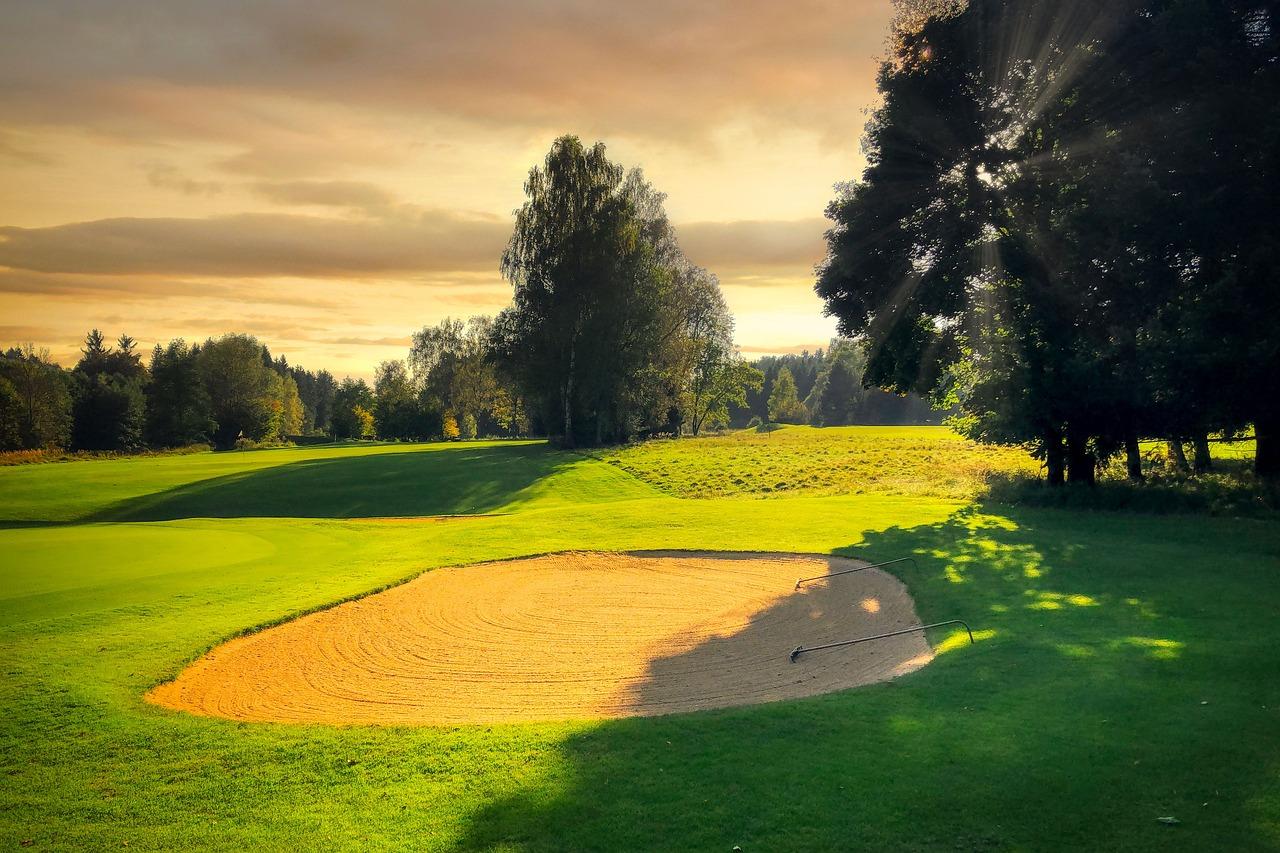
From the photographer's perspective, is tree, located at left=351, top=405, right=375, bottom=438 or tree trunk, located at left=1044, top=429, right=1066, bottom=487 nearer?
tree trunk, located at left=1044, top=429, right=1066, bottom=487

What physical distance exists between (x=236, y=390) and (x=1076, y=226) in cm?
10011

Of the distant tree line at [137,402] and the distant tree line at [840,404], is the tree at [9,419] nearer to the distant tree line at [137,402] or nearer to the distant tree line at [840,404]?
the distant tree line at [137,402]

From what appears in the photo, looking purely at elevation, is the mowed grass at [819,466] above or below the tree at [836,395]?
below

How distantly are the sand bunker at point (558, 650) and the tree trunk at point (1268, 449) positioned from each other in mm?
14705

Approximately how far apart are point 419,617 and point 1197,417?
874 inches

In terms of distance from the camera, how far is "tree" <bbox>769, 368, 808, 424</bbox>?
136500 mm

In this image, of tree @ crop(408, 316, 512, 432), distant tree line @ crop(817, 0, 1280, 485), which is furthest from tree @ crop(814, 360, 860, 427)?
distant tree line @ crop(817, 0, 1280, 485)

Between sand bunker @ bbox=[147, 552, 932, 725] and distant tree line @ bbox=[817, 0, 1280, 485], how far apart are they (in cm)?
1091

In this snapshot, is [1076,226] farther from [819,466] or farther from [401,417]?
[401,417]

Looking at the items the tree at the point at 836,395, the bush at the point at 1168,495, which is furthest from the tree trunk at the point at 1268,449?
the tree at the point at 836,395

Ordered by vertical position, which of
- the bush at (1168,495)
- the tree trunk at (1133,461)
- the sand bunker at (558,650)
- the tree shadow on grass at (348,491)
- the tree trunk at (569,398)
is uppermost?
the tree trunk at (569,398)

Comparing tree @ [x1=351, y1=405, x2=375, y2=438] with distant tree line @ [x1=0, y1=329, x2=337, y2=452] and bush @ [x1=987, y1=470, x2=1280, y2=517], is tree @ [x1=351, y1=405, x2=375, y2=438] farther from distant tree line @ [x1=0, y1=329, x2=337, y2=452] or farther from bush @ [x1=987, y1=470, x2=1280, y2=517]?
bush @ [x1=987, y1=470, x2=1280, y2=517]

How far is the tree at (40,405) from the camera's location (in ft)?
233

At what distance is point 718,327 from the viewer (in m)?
77.9
